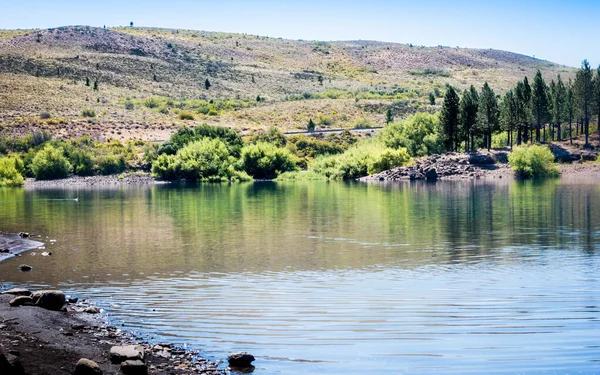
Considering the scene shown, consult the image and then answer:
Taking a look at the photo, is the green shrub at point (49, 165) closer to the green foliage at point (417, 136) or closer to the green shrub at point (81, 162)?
the green shrub at point (81, 162)

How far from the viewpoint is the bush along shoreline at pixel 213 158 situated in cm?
10125

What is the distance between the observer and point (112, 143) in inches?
4537

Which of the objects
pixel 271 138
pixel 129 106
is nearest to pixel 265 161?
pixel 271 138

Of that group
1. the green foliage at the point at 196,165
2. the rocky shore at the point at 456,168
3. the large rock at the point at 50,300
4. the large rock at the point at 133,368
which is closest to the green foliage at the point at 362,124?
the green foliage at the point at 196,165

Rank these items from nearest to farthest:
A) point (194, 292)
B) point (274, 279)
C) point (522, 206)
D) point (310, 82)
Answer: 1. point (194, 292)
2. point (274, 279)
3. point (522, 206)
4. point (310, 82)

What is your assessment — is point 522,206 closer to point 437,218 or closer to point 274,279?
point 437,218

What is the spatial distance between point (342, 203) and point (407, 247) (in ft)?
84.1

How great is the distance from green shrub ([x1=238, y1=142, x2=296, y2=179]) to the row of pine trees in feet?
79.2

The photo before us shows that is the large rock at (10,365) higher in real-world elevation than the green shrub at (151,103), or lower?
lower

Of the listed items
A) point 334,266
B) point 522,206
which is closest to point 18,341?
point 334,266

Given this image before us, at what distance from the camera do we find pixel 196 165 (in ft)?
344

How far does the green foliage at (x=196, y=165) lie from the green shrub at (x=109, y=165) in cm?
578

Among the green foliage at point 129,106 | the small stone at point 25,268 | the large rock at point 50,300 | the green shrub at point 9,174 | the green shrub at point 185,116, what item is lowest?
A: the small stone at point 25,268

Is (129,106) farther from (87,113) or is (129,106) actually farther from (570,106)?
(570,106)
